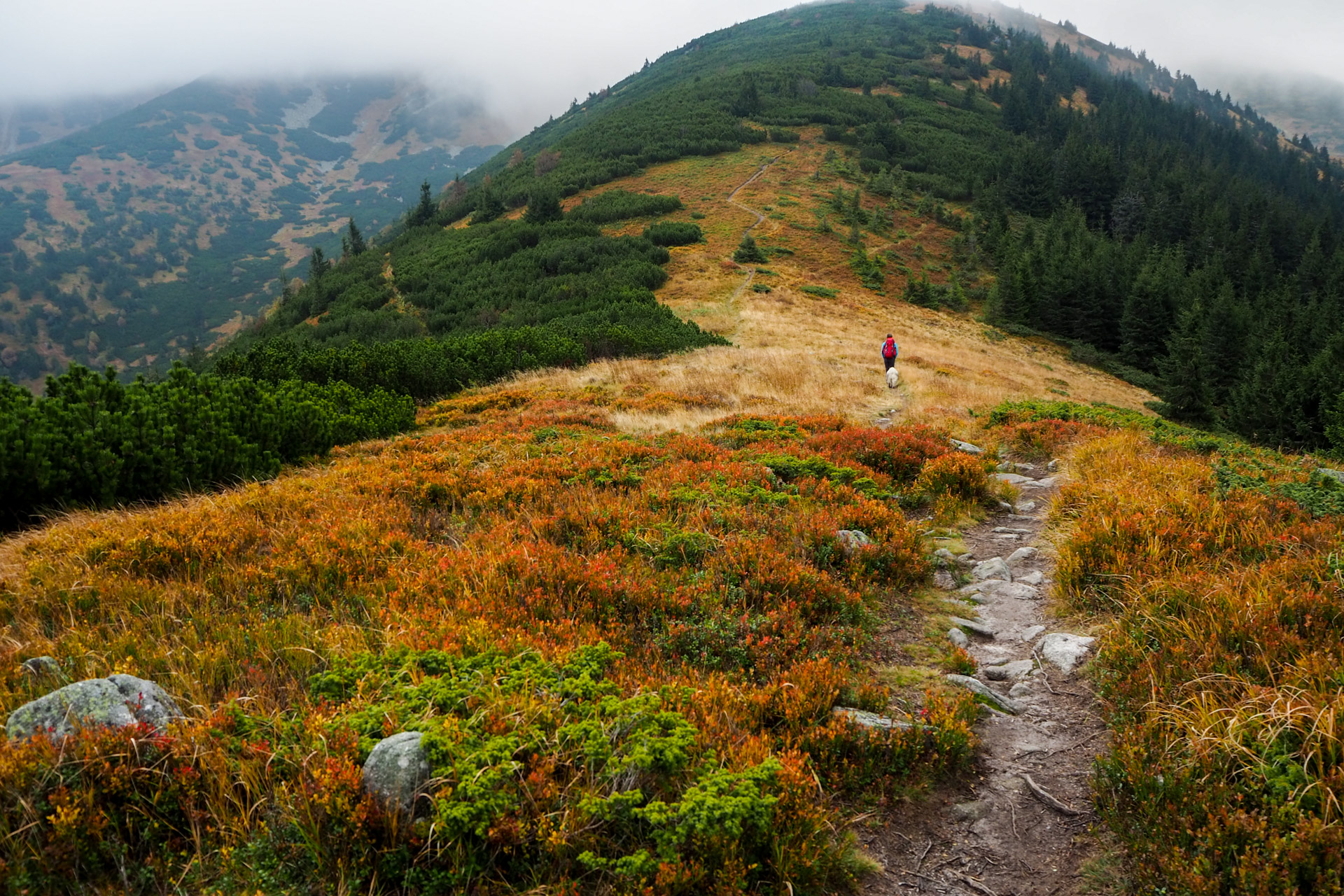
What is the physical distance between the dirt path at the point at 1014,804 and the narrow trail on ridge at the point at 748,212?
33.3 meters

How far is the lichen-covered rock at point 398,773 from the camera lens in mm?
2682

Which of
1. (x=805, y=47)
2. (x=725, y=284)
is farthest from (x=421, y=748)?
(x=805, y=47)

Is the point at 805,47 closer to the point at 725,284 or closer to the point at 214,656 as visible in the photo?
the point at 725,284

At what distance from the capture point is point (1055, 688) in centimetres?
442

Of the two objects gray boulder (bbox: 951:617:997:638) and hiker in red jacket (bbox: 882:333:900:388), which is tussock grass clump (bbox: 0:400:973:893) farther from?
hiker in red jacket (bbox: 882:333:900:388)

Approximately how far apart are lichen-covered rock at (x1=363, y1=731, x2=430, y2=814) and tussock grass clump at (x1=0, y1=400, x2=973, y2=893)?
0.22ft

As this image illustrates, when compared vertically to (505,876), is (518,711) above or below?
above

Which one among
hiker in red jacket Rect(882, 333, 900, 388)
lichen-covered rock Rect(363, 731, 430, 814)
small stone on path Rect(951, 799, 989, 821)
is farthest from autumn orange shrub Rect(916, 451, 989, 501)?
hiker in red jacket Rect(882, 333, 900, 388)

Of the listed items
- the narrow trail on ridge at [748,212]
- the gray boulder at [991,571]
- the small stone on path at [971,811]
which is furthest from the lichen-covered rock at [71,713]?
the narrow trail on ridge at [748,212]

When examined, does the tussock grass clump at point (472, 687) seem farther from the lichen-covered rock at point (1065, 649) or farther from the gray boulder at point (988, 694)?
the lichen-covered rock at point (1065, 649)

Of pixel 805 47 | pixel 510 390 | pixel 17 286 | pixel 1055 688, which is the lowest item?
pixel 17 286

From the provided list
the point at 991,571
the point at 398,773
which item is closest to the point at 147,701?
the point at 398,773

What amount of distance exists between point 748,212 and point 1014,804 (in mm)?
55843

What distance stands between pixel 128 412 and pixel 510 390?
31.0 ft
